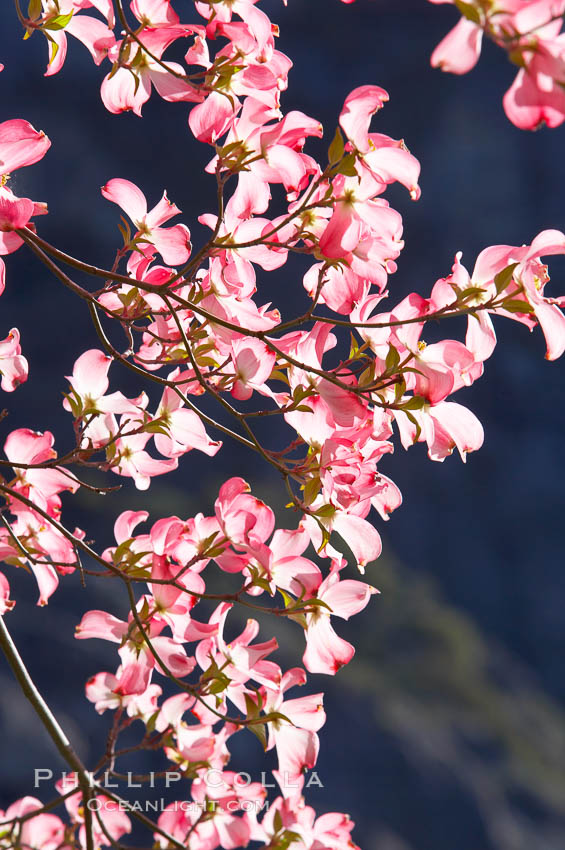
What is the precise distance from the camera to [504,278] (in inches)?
14.1

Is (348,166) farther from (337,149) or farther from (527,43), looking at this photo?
(527,43)

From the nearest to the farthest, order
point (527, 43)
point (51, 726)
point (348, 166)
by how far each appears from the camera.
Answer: point (527, 43) < point (348, 166) < point (51, 726)

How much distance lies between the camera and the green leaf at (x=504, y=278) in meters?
0.36

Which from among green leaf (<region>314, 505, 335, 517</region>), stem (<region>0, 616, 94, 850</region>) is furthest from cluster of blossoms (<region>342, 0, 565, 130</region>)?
stem (<region>0, 616, 94, 850</region>)

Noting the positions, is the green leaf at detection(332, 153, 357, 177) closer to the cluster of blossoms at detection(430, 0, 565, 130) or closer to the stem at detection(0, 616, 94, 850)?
the cluster of blossoms at detection(430, 0, 565, 130)

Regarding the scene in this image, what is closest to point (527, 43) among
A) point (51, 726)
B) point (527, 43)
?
point (527, 43)

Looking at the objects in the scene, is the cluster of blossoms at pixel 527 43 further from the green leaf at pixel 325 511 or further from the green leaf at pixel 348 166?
the green leaf at pixel 325 511

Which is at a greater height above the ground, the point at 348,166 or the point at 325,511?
the point at 348,166

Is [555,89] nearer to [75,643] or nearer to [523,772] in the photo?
[75,643]

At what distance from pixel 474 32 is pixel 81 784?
1.50 ft

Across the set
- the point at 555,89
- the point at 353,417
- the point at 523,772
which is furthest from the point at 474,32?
the point at 523,772

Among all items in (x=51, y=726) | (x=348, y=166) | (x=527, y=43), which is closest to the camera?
(x=527, y=43)

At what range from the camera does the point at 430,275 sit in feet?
8.99

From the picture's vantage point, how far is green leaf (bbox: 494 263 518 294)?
0.36 metres
